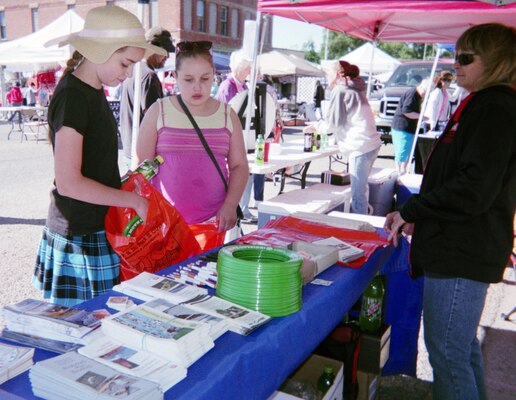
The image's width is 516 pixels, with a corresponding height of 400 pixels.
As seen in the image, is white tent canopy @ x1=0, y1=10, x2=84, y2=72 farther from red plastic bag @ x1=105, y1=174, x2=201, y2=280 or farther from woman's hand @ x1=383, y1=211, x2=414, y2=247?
woman's hand @ x1=383, y1=211, x2=414, y2=247

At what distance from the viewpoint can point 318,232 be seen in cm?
245

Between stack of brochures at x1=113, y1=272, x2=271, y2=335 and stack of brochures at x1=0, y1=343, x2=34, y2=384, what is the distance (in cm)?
42

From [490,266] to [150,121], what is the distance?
1.68 m

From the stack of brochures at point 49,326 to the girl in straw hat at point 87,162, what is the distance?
52cm

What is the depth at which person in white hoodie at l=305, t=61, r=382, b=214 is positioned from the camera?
17.3ft

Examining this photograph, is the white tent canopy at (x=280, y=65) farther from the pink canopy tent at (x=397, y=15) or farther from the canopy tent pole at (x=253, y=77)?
the canopy tent pole at (x=253, y=77)

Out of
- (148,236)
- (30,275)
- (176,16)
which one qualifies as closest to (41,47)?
(30,275)

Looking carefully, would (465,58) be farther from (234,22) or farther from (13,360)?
(234,22)

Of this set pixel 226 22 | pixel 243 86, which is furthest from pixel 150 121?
pixel 226 22

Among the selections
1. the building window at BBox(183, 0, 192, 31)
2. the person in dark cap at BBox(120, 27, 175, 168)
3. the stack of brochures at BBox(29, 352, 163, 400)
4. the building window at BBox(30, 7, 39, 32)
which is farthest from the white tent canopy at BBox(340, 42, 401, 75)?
the building window at BBox(30, 7, 39, 32)

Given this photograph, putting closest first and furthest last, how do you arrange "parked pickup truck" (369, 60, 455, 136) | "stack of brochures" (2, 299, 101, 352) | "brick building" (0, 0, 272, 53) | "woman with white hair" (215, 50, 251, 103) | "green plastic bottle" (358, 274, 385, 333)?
"stack of brochures" (2, 299, 101, 352), "green plastic bottle" (358, 274, 385, 333), "woman with white hair" (215, 50, 251, 103), "parked pickup truck" (369, 60, 455, 136), "brick building" (0, 0, 272, 53)

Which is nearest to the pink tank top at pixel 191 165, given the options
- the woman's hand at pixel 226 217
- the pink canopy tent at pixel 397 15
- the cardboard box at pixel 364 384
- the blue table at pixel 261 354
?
the woman's hand at pixel 226 217

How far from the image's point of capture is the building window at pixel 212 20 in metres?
30.7

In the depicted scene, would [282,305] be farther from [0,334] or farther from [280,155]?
[280,155]
